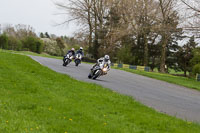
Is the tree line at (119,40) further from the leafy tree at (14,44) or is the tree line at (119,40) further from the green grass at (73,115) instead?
the green grass at (73,115)

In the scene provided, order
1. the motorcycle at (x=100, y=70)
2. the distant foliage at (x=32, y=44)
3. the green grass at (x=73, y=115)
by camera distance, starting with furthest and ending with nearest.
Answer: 1. the distant foliage at (x=32, y=44)
2. the motorcycle at (x=100, y=70)
3. the green grass at (x=73, y=115)

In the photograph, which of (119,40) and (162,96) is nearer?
(162,96)

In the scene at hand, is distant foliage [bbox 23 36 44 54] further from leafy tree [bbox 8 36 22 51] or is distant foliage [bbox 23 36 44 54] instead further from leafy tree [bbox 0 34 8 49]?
leafy tree [bbox 0 34 8 49]

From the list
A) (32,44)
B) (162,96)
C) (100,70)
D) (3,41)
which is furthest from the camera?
(32,44)

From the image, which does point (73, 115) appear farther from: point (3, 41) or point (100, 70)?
point (3, 41)

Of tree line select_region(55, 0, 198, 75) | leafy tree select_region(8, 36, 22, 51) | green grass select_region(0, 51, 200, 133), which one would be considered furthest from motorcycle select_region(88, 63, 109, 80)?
leafy tree select_region(8, 36, 22, 51)

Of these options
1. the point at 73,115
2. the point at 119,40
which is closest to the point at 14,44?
the point at 119,40

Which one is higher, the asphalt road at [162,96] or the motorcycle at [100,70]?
the motorcycle at [100,70]

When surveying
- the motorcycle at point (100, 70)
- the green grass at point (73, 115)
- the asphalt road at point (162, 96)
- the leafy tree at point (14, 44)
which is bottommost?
the asphalt road at point (162, 96)

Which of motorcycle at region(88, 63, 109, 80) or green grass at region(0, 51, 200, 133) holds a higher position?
motorcycle at region(88, 63, 109, 80)

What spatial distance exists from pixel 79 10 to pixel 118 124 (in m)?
45.2

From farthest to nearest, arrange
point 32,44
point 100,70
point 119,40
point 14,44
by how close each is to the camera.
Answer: point 32,44, point 14,44, point 119,40, point 100,70

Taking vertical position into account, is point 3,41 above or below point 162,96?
above

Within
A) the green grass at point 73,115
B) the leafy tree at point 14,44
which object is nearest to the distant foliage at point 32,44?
the leafy tree at point 14,44
